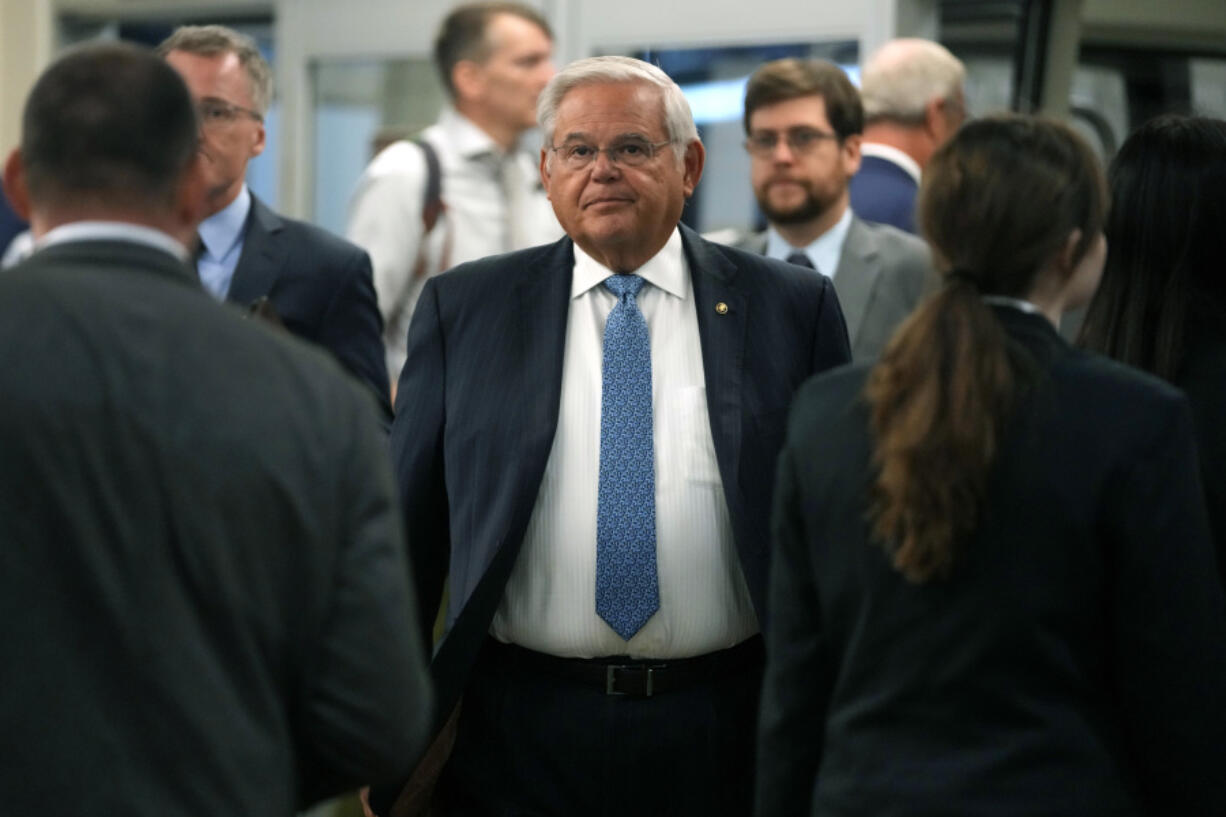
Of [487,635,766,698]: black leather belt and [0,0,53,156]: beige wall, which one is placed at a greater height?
[0,0,53,156]: beige wall

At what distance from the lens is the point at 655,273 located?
3.23m

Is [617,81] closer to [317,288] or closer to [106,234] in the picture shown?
[317,288]

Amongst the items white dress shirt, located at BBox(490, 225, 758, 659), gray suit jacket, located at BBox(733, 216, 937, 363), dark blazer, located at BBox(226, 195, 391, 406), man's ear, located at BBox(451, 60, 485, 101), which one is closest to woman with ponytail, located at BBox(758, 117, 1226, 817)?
white dress shirt, located at BBox(490, 225, 758, 659)

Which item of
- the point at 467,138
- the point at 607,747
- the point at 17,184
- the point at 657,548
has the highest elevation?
the point at 17,184

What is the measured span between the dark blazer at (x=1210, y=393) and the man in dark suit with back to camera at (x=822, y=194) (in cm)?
151

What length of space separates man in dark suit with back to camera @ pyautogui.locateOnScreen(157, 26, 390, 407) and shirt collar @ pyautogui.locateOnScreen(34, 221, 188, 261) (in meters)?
1.67

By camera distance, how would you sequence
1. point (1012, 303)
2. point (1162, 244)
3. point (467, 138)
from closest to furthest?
point (1012, 303), point (1162, 244), point (467, 138)

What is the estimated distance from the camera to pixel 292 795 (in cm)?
209

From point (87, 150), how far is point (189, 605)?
20.5 inches

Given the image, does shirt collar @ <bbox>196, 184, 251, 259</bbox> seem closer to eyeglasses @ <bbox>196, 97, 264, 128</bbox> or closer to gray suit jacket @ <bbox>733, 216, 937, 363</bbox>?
eyeglasses @ <bbox>196, 97, 264, 128</bbox>

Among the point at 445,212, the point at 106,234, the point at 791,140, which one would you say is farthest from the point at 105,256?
the point at 445,212

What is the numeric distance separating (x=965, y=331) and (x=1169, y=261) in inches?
29.6

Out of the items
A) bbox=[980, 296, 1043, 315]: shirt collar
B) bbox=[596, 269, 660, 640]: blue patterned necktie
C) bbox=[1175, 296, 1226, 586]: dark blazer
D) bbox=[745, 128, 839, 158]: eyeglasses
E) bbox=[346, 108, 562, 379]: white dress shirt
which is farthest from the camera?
bbox=[346, 108, 562, 379]: white dress shirt

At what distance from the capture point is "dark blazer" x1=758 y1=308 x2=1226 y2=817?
2.16 meters
